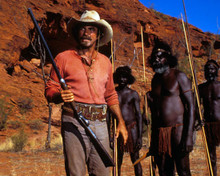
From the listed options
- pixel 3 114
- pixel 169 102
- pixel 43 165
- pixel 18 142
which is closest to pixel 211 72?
pixel 169 102

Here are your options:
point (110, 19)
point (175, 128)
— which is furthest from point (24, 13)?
point (175, 128)

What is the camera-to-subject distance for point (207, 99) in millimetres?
5051

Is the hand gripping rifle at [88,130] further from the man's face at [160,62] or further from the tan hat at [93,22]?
the man's face at [160,62]

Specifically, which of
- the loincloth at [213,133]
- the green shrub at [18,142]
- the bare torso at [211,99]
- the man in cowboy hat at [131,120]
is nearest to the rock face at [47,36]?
the green shrub at [18,142]

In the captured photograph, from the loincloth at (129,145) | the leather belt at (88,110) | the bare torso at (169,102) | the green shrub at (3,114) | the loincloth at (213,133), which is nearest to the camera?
the leather belt at (88,110)

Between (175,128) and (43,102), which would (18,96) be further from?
(175,128)

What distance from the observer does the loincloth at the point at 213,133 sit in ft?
15.3

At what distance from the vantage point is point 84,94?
2367mm

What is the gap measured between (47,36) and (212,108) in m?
13.9

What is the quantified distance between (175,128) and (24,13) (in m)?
14.1

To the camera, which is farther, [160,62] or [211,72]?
[211,72]

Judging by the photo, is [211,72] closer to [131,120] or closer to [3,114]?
[131,120]

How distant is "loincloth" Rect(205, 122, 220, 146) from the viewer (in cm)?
466

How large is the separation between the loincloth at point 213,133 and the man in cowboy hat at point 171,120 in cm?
172
